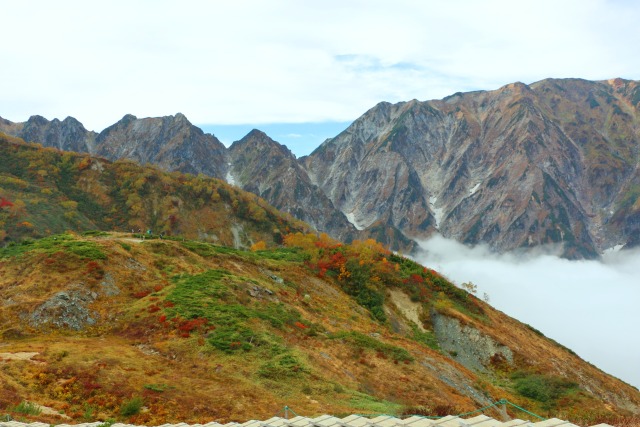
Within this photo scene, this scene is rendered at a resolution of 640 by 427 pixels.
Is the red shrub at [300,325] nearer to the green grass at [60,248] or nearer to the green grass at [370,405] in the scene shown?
the green grass at [370,405]

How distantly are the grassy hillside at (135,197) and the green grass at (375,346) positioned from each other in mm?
117791

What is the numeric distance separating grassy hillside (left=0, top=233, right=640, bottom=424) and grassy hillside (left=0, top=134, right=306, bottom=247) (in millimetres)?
100872

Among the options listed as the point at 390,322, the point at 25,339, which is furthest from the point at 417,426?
the point at 390,322

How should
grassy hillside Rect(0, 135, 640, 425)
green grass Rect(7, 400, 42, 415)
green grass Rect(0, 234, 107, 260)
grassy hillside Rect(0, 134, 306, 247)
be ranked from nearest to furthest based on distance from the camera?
green grass Rect(7, 400, 42, 415), grassy hillside Rect(0, 135, 640, 425), green grass Rect(0, 234, 107, 260), grassy hillside Rect(0, 134, 306, 247)

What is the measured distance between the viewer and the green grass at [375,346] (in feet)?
127

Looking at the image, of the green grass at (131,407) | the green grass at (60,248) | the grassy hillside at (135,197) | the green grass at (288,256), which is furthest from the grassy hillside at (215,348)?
the grassy hillside at (135,197)

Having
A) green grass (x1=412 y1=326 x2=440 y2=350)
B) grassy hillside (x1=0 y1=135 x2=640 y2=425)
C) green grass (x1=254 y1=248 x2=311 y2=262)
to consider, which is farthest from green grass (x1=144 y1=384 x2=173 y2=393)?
green grass (x1=254 y1=248 x2=311 y2=262)

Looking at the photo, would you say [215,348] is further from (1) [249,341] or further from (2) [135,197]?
(2) [135,197]

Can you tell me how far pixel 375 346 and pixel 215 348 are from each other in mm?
14989

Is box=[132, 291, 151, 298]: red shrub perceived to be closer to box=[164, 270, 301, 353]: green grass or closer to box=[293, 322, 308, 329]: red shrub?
box=[164, 270, 301, 353]: green grass

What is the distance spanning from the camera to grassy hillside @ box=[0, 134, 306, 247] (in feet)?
495

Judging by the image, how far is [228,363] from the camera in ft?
97.1

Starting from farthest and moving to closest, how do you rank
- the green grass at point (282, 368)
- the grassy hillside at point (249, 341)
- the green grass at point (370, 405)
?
the green grass at point (282, 368), the green grass at point (370, 405), the grassy hillside at point (249, 341)

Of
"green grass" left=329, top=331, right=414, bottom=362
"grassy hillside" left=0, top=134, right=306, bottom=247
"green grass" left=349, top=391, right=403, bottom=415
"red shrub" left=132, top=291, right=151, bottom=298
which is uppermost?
"grassy hillside" left=0, top=134, right=306, bottom=247
